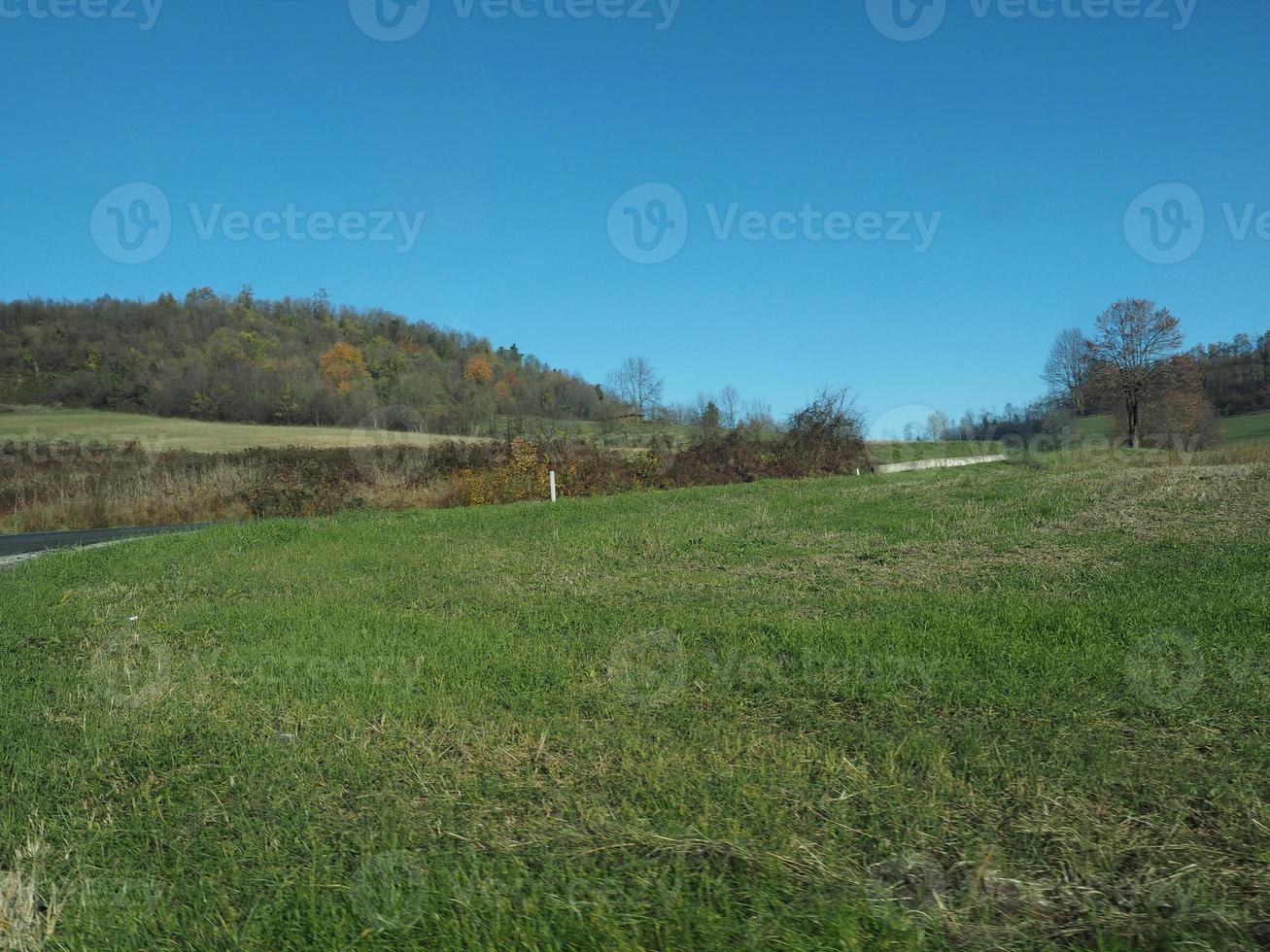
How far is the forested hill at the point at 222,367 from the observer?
53.5 meters

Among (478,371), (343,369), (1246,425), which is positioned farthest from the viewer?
(343,369)

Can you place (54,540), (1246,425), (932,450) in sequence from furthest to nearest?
(1246,425) → (932,450) → (54,540)

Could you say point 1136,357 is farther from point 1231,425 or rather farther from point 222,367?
point 222,367

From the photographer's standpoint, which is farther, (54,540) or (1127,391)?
(1127,391)

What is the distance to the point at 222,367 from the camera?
5553 centimetres

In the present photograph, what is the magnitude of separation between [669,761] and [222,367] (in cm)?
5849

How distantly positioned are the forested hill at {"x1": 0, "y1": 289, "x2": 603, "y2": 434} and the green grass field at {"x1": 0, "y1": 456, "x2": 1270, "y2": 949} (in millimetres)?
43309

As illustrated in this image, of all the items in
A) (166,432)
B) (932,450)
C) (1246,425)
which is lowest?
(932,450)

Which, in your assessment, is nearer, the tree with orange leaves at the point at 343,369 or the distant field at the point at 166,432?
the distant field at the point at 166,432

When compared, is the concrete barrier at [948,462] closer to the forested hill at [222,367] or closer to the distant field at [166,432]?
the forested hill at [222,367]

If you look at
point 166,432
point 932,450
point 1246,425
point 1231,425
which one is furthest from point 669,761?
point 1231,425

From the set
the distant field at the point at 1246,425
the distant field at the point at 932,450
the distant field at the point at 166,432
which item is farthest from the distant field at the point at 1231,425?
the distant field at the point at 166,432

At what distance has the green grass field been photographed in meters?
2.97

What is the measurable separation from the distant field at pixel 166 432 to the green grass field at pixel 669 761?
32641 mm
